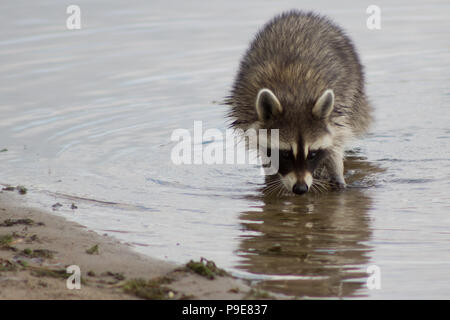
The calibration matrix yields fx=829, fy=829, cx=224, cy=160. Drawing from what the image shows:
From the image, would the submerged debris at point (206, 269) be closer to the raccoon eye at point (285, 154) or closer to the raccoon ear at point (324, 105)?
the raccoon eye at point (285, 154)

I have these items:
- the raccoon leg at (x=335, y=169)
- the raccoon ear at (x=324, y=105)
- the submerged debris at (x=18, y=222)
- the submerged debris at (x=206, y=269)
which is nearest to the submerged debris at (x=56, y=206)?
the submerged debris at (x=18, y=222)

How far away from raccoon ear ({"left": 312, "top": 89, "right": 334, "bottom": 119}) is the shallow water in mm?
801

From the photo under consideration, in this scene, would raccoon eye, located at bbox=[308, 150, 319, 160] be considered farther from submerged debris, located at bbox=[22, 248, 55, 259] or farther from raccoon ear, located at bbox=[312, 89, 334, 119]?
submerged debris, located at bbox=[22, 248, 55, 259]

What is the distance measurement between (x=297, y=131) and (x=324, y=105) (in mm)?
330

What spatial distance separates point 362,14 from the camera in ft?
46.1

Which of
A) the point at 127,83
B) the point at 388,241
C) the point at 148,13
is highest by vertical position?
the point at 148,13

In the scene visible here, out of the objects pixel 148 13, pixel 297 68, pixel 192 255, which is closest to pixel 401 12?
pixel 148 13

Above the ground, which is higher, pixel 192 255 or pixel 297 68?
pixel 297 68

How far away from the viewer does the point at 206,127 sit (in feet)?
31.4

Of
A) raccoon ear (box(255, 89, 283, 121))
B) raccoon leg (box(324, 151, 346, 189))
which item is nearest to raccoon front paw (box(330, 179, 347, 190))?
raccoon leg (box(324, 151, 346, 189))

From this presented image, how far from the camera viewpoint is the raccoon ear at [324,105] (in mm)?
6907

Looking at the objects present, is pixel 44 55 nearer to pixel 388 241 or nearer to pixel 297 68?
pixel 297 68

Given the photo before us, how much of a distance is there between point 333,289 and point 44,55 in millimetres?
8224
